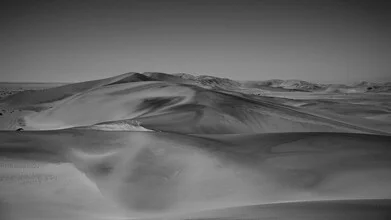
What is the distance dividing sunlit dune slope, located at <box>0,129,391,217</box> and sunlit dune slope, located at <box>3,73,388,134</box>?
3.13 m

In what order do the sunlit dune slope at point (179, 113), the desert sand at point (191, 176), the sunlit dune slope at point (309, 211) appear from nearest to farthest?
the sunlit dune slope at point (309, 211), the desert sand at point (191, 176), the sunlit dune slope at point (179, 113)

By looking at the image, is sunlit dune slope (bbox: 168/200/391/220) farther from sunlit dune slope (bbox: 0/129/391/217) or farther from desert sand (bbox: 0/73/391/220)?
sunlit dune slope (bbox: 0/129/391/217)

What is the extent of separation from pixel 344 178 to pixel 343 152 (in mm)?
788

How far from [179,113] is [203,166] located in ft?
18.6

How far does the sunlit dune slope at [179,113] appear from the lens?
8.19m

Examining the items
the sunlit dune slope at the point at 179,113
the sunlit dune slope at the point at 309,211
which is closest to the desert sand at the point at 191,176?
the sunlit dune slope at the point at 309,211

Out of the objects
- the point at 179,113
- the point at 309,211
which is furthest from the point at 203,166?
the point at 179,113

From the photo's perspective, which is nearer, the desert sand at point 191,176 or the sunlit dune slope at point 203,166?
the desert sand at point 191,176

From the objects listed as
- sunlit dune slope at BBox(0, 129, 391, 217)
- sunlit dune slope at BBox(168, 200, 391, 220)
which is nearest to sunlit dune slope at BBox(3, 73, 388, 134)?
sunlit dune slope at BBox(0, 129, 391, 217)

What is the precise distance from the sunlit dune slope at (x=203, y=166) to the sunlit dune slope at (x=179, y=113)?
3.13 m

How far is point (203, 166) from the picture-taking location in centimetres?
325

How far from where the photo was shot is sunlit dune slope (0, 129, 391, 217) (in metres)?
2.68

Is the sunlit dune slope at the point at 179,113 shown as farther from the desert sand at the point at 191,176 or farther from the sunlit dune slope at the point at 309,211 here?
the sunlit dune slope at the point at 309,211

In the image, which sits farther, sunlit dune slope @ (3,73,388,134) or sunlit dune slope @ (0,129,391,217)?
sunlit dune slope @ (3,73,388,134)
